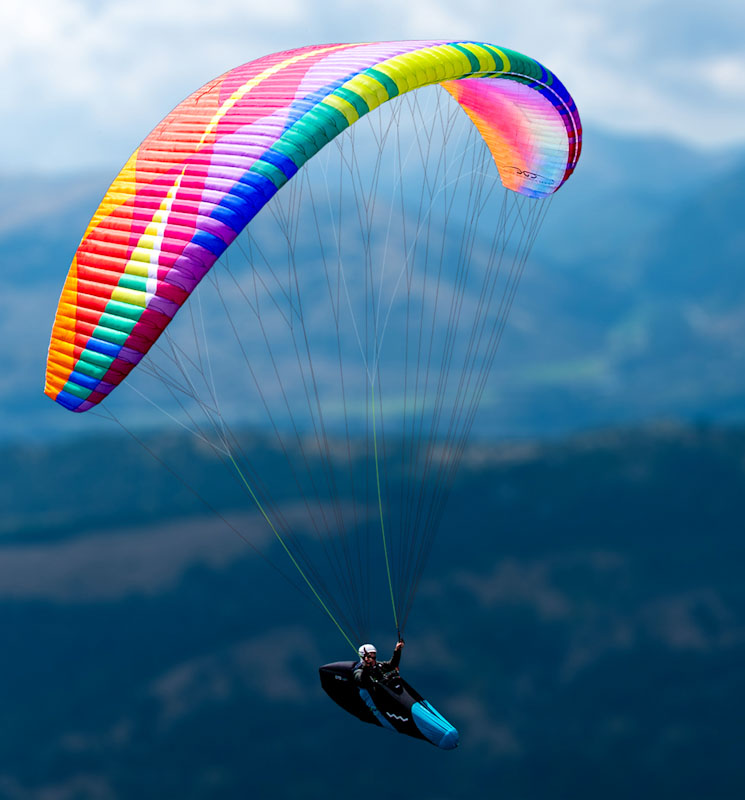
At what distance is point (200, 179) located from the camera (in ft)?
45.6

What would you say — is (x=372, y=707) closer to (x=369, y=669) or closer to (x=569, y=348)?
(x=369, y=669)

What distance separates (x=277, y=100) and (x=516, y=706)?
246ft

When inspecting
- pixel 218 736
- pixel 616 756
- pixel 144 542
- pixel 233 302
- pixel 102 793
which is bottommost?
pixel 102 793

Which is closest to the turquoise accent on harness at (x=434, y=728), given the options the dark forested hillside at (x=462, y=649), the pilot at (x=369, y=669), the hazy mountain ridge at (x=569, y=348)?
the pilot at (x=369, y=669)

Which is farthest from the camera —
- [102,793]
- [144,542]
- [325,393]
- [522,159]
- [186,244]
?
[325,393]

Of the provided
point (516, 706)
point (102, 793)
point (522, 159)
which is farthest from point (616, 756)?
point (522, 159)

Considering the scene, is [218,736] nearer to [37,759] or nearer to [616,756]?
[37,759]

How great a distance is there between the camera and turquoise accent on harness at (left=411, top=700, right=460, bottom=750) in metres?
15.5

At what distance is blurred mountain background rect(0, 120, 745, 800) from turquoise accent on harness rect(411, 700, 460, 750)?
63.5m

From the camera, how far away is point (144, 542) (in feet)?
343

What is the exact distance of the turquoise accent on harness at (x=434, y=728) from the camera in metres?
15.5

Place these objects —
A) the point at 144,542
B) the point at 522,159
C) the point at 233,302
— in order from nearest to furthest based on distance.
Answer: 1. the point at 522,159
2. the point at 144,542
3. the point at 233,302

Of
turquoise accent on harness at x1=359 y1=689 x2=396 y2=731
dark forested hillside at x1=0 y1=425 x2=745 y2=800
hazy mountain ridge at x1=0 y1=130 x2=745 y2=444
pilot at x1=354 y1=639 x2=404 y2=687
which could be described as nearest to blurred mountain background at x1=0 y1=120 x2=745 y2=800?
dark forested hillside at x1=0 y1=425 x2=745 y2=800

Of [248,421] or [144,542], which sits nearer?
[144,542]
